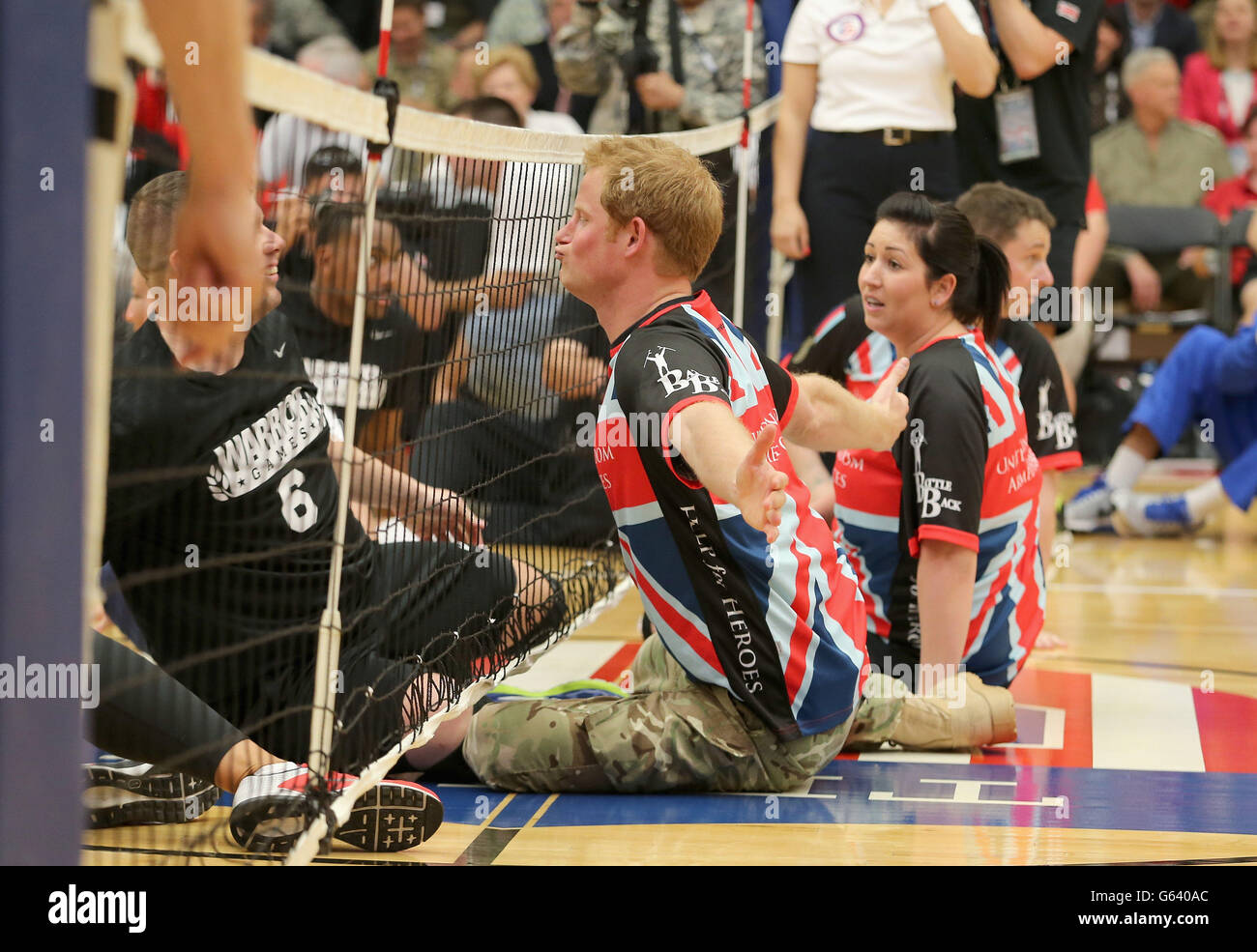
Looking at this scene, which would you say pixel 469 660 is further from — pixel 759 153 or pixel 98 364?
pixel 759 153

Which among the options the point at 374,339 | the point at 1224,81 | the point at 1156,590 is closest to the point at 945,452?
the point at 374,339

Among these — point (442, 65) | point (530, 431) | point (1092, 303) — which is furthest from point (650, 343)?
point (442, 65)

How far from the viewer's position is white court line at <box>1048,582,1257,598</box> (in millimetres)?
5473

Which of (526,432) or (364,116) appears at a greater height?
(364,116)

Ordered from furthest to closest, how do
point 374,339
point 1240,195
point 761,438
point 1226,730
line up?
point 1240,195
point 374,339
point 1226,730
point 761,438

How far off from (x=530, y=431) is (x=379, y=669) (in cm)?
238

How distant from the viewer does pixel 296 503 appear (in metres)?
2.83

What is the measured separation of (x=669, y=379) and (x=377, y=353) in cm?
229

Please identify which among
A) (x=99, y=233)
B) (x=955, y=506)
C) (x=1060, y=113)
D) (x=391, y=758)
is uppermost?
(x=1060, y=113)

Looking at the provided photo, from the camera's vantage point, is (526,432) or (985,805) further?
(526,432)

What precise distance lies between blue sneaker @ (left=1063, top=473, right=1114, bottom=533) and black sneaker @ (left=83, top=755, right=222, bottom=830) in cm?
524

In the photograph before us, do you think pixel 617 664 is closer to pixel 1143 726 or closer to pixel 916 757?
pixel 916 757

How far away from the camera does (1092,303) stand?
775 centimetres

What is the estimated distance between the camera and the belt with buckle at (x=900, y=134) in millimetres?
4981
